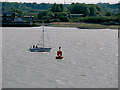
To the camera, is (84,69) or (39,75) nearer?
(39,75)

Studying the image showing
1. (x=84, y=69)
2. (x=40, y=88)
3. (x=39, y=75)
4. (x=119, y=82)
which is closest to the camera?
(x=40, y=88)

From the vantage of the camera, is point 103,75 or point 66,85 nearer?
point 66,85

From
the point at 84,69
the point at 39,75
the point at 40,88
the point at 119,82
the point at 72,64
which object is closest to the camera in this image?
the point at 40,88

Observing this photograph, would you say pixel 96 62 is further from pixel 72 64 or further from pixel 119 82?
pixel 119 82

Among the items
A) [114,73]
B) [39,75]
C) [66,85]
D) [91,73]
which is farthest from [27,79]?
[114,73]

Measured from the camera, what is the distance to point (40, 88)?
37.2 m

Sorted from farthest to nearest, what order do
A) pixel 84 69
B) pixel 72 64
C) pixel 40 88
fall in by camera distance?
pixel 72 64 → pixel 84 69 → pixel 40 88

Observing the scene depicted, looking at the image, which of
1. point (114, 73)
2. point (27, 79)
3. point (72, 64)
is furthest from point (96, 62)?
point (27, 79)

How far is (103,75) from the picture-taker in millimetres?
44781

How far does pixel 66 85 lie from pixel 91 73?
8366 millimetres

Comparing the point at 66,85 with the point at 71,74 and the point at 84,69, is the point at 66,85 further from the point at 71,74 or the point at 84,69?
the point at 84,69

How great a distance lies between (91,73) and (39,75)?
25.5 feet

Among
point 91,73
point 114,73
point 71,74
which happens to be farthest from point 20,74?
point 114,73

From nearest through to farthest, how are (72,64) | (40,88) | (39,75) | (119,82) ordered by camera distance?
(40,88), (119,82), (39,75), (72,64)
